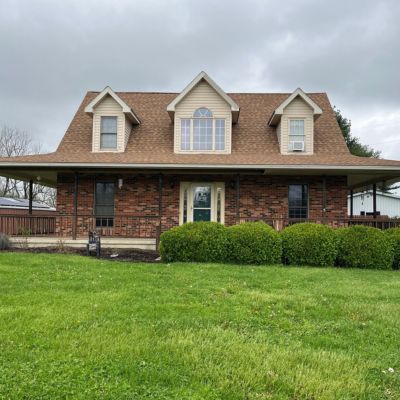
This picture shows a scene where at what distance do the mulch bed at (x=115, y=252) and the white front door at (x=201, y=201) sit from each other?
2830mm

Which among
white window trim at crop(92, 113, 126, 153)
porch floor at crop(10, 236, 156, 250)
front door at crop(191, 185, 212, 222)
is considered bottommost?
porch floor at crop(10, 236, 156, 250)

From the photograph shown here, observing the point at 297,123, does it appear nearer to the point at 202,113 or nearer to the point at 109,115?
the point at 202,113

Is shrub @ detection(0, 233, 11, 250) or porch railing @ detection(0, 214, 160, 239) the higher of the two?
porch railing @ detection(0, 214, 160, 239)

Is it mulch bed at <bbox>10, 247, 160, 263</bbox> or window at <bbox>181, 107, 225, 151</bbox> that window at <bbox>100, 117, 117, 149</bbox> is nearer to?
window at <bbox>181, 107, 225, 151</bbox>

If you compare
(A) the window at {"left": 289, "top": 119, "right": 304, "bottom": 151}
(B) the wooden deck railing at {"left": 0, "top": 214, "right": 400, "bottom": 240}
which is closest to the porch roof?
(A) the window at {"left": 289, "top": 119, "right": 304, "bottom": 151}

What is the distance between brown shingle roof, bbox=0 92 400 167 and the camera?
13.4m

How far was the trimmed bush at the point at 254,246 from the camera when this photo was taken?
10.5 meters

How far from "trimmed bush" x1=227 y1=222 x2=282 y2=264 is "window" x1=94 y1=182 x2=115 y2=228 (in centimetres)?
623

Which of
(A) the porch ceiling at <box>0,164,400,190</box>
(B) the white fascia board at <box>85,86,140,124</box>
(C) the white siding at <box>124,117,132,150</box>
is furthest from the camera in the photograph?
(C) the white siding at <box>124,117,132,150</box>

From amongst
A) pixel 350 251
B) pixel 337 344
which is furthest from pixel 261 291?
pixel 350 251

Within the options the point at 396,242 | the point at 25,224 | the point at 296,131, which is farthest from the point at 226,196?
the point at 25,224

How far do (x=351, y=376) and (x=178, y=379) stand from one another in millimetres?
1512

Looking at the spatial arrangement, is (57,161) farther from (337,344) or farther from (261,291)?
(337,344)

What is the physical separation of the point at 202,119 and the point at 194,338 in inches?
474
